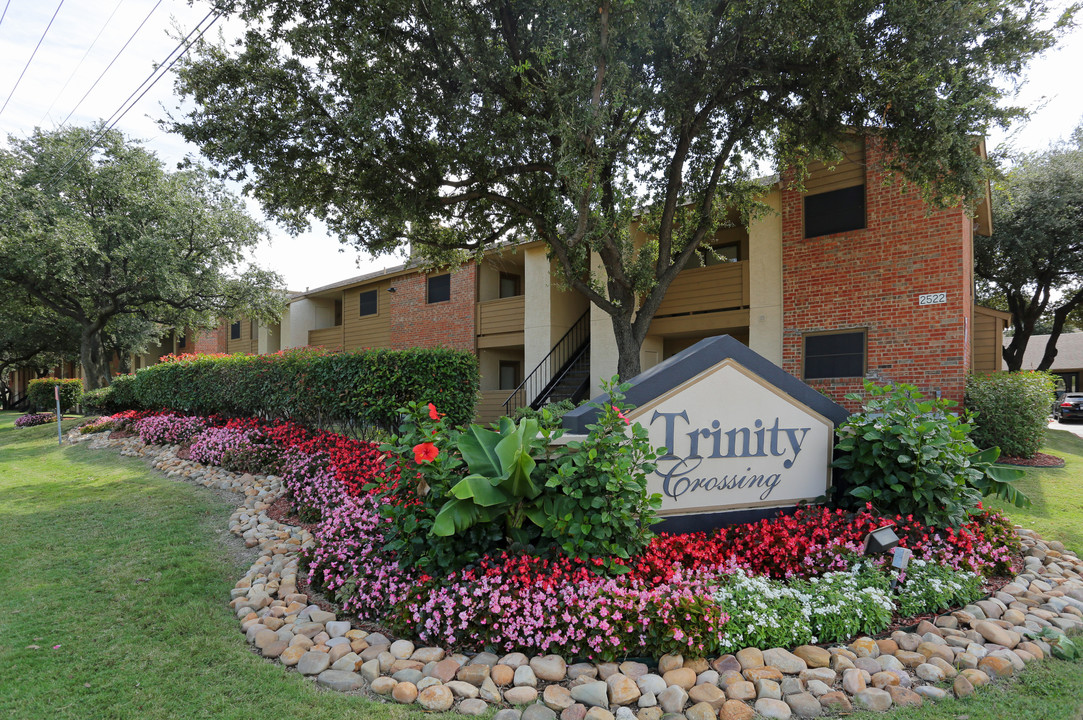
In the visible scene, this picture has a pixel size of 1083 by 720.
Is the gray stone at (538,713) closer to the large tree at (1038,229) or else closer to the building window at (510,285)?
the building window at (510,285)

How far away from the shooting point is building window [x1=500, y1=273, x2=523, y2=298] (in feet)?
61.4

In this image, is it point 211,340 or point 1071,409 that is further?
point 211,340

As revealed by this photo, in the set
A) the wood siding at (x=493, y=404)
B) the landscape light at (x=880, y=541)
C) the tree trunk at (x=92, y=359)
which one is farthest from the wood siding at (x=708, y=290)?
the tree trunk at (x=92, y=359)

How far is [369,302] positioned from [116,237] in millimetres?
8760

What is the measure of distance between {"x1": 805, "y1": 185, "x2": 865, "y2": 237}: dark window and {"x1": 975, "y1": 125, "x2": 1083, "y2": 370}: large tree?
8.85 metres

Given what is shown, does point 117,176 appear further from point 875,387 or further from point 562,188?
point 875,387

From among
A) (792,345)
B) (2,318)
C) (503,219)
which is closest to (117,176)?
(2,318)

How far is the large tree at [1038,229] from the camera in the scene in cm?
1753

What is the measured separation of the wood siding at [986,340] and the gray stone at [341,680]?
1464 centimetres

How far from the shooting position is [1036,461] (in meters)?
9.88

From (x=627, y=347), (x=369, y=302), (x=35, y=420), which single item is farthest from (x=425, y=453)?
(x=35, y=420)

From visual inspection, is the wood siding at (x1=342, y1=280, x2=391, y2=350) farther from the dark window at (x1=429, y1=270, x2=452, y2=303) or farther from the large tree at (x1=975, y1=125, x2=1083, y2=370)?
the large tree at (x1=975, y1=125, x2=1083, y2=370)

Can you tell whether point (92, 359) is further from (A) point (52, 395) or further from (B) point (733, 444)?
(B) point (733, 444)

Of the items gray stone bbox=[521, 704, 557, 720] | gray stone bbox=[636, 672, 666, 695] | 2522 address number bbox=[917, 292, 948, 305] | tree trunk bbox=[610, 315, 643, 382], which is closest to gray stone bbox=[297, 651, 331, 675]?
gray stone bbox=[521, 704, 557, 720]
